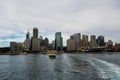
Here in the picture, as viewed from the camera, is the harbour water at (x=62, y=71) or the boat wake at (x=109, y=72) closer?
the boat wake at (x=109, y=72)

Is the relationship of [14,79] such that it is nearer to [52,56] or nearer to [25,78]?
[25,78]

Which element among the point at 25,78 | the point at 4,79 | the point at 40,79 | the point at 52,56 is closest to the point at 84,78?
the point at 40,79

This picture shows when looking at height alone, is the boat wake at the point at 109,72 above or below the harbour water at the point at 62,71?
above

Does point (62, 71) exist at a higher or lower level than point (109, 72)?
lower

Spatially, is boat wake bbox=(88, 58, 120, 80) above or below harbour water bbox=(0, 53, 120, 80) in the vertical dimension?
above

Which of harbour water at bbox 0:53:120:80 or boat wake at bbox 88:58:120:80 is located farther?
harbour water at bbox 0:53:120:80

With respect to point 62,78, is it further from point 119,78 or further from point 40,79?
point 119,78

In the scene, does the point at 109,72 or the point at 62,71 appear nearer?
the point at 109,72

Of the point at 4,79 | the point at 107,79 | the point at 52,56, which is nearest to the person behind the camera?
the point at 107,79

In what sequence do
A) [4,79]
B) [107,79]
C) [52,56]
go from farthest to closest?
[52,56] < [4,79] < [107,79]

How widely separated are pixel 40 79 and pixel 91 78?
11383mm

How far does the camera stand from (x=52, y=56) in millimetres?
148375

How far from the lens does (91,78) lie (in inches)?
1622

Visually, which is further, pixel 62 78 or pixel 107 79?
pixel 62 78
